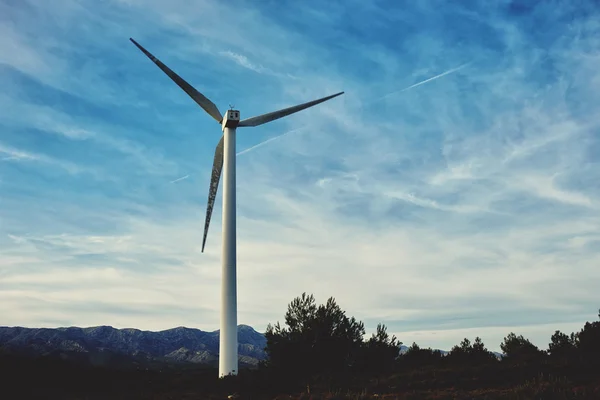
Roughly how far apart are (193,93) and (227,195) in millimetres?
13715

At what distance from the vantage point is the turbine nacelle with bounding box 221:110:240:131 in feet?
192

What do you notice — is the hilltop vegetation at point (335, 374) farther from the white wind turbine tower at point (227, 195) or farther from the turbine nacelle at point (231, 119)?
the turbine nacelle at point (231, 119)

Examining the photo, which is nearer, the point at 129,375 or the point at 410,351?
the point at 129,375

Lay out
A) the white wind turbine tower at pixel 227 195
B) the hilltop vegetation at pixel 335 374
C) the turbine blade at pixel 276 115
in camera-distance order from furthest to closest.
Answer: the turbine blade at pixel 276 115, the white wind turbine tower at pixel 227 195, the hilltop vegetation at pixel 335 374

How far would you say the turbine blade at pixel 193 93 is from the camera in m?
57.2

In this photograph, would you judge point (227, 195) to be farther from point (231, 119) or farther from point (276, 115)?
point (276, 115)

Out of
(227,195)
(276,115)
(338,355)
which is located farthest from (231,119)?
(338,355)

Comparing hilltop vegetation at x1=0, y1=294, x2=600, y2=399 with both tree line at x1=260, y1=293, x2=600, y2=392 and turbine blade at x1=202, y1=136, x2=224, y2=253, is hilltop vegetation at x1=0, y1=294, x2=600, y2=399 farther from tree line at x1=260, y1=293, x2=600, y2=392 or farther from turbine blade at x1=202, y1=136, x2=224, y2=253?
turbine blade at x1=202, y1=136, x2=224, y2=253

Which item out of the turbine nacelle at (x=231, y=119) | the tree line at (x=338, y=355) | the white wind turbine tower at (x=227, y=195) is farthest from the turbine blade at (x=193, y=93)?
the tree line at (x=338, y=355)

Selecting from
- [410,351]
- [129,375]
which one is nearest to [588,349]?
[410,351]

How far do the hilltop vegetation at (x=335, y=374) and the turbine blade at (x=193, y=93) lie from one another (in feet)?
80.2

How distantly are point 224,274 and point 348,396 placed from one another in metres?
20.3

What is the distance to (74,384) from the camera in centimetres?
5178

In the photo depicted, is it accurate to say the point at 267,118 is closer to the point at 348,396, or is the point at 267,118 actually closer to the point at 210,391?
the point at 210,391
